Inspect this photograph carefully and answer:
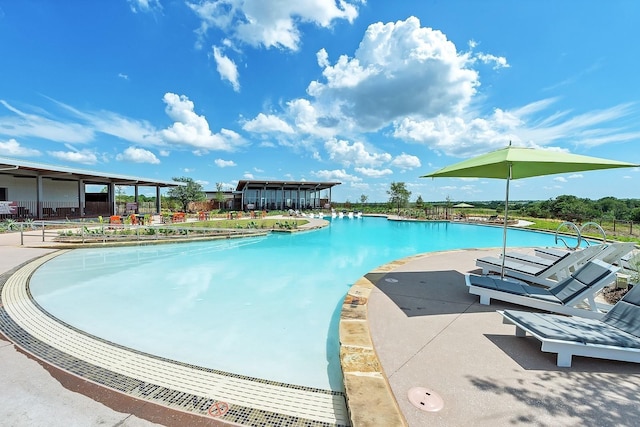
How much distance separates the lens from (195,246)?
1017 cm

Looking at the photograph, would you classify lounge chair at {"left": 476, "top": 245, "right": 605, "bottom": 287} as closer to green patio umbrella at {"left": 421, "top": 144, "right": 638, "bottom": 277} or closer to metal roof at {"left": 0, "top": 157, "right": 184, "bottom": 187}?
green patio umbrella at {"left": 421, "top": 144, "right": 638, "bottom": 277}

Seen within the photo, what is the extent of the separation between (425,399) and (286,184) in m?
31.3

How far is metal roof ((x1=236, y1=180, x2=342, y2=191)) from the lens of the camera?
30.0m

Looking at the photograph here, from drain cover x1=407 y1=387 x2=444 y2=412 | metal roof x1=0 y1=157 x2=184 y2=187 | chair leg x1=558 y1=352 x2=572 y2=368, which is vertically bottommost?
drain cover x1=407 y1=387 x2=444 y2=412

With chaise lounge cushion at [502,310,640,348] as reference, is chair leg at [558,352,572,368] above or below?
below

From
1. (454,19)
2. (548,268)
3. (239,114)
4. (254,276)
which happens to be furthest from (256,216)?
(548,268)

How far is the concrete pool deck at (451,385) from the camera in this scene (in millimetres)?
1663

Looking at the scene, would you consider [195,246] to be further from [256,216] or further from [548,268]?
[256,216]

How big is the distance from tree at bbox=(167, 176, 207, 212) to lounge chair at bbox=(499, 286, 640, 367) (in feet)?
91.3

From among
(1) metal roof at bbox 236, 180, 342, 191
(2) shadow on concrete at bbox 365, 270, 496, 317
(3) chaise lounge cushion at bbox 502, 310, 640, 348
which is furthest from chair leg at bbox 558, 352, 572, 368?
(1) metal roof at bbox 236, 180, 342, 191

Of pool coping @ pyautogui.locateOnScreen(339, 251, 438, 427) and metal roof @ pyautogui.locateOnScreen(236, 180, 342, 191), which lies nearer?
pool coping @ pyautogui.locateOnScreen(339, 251, 438, 427)

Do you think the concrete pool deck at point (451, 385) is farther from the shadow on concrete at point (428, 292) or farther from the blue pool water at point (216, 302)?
the blue pool water at point (216, 302)

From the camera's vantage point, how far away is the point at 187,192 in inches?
1027

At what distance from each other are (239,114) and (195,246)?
539 inches
